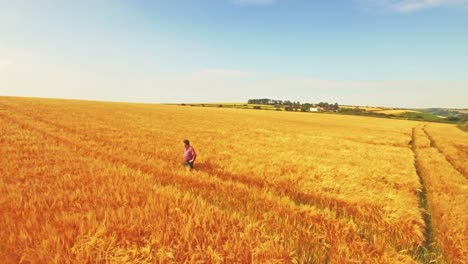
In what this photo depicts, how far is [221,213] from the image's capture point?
4961 millimetres

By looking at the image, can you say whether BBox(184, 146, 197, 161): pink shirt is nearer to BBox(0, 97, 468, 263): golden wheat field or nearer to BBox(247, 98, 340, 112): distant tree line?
BBox(0, 97, 468, 263): golden wheat field

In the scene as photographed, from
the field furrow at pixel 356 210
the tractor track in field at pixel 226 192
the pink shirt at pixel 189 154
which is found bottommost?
the field furrow at pixel 356 210

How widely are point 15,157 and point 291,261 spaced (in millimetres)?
10471

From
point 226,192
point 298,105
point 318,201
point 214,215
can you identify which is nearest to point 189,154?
point 226,192

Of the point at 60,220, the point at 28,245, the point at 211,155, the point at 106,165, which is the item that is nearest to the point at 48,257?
the point at 28,245

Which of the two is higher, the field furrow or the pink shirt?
the pink shirt

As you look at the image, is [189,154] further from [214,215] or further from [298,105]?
[298,105]

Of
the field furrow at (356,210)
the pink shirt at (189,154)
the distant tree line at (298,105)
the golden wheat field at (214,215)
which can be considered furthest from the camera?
the distant tree line at (298,105)

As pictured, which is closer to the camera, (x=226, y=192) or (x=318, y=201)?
(x=226, y=192)

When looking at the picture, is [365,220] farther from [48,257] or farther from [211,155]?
[211,155]

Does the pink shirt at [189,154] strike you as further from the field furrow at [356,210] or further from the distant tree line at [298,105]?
the distant tree line at [298,105]

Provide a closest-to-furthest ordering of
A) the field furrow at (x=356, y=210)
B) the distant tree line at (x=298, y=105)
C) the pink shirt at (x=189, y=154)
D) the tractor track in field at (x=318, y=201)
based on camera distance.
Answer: the field furrow at (x=356, y=210) < the tractor track in field at (x=318, y=201) < the pink shirt at (x=189, y=154) < the distant tree line at (x=298, y=105)

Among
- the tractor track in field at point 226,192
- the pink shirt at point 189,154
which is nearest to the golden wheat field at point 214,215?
the tractor track in field at point 226,192

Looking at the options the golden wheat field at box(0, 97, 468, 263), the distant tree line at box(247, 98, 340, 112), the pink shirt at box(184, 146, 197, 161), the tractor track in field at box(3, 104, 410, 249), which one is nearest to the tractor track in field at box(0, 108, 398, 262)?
the golden wheat field at box(0, 97, 468, 263)
